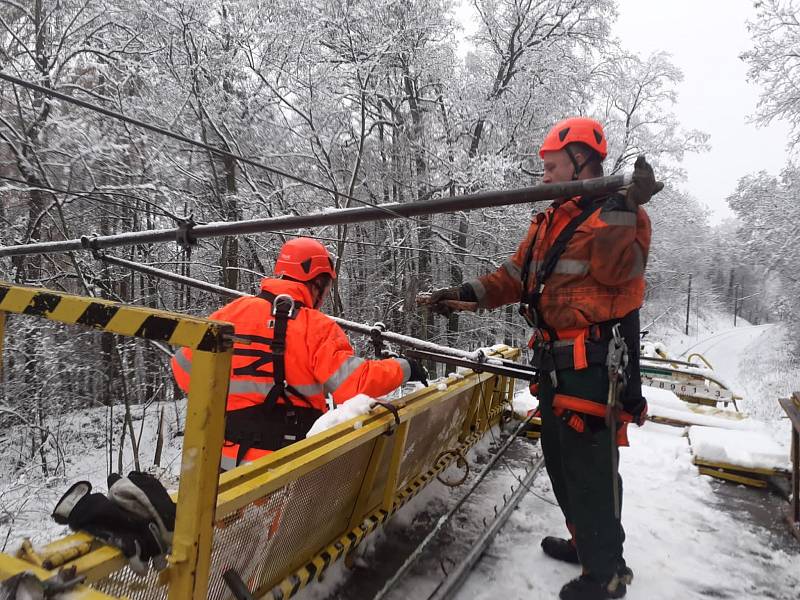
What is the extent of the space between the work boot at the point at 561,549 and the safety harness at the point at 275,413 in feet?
5.43

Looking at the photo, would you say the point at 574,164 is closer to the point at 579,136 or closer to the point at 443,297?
the point at 579,136

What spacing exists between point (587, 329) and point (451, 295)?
35.7 inches

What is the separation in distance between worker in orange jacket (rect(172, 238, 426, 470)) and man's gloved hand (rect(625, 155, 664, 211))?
1544 millimetres

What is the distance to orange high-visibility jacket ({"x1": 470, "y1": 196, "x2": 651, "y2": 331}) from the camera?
2.22 m

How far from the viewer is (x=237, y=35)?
10047 mm

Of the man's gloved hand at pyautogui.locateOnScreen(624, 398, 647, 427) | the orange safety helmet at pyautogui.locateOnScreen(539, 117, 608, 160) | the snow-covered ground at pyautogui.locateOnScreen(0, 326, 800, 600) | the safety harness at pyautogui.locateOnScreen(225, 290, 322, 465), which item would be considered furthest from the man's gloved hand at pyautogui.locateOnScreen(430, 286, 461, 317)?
the snow-covered ground at pyautogui.locateOnScreen(0, 326, 800, 600)

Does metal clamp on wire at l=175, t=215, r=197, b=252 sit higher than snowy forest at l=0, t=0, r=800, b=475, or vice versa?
snowy forest at l=0, t=0, r=800, b=475

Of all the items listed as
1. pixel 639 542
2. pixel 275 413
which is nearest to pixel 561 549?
pixel 639 542

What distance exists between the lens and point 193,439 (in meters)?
1.27

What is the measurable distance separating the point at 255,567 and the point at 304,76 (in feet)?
35.7

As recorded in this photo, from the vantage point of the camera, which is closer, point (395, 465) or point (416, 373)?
point (395, 465)

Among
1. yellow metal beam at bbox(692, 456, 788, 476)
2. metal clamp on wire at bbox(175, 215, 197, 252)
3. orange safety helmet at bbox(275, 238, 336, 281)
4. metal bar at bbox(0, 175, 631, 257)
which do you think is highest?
metal bar at bbox(0, 175, 631, 257)

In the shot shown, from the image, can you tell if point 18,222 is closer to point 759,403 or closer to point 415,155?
point 415,155

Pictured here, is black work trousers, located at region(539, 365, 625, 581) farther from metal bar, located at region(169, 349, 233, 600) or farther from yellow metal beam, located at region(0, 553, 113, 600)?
yellow metal beam, located at region(0, 553, 113, 600)
